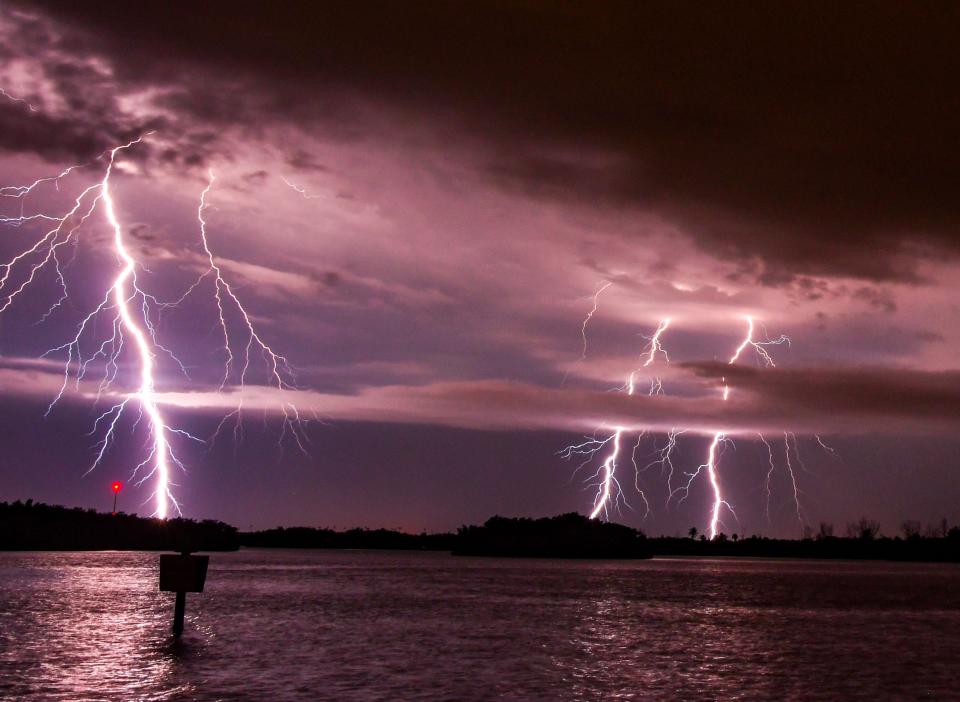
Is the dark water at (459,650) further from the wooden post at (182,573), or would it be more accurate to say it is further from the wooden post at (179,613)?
the wooden post at (182,573)

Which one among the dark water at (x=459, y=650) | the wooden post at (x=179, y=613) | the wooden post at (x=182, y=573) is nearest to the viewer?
the dark water at (x=459, y=650)

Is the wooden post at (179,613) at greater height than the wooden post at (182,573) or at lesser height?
lesser

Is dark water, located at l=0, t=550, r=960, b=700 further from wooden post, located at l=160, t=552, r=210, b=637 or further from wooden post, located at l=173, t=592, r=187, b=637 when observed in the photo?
wooden post, located at l=160, t=552, r=210, b=637

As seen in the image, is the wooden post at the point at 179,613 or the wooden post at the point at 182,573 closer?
the wooden post at the point at 182,573

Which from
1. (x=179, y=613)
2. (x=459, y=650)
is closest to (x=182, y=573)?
(x=179, y=613)

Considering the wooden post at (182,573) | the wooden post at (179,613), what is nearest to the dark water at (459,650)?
the wooden post at (179,613)

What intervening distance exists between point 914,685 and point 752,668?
12.8 ft

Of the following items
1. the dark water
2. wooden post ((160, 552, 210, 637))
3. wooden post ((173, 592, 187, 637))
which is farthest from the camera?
wooden post ((173, 592, 187, 637))

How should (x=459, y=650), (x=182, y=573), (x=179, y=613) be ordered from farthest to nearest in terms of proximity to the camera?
(x=179, y=613)
(x=182, y=573)
(x=459, y=650)

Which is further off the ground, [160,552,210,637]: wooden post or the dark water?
[160,552,210,637]: wooden post

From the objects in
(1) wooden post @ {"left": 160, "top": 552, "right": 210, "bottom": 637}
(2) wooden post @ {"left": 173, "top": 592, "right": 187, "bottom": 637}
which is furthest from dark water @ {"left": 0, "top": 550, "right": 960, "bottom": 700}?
(1) wooden post @ {"left": 160, "top": 552, "right": 210, "bottom": 637}

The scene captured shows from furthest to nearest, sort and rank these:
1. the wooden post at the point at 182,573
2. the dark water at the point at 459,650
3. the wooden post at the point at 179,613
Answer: the wooden post at the point at 179,613, the wooden post at the point at 182,573, the dark water at the point at 459,650

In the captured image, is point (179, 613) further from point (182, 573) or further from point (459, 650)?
point (459, 650)

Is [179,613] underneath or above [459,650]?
above
